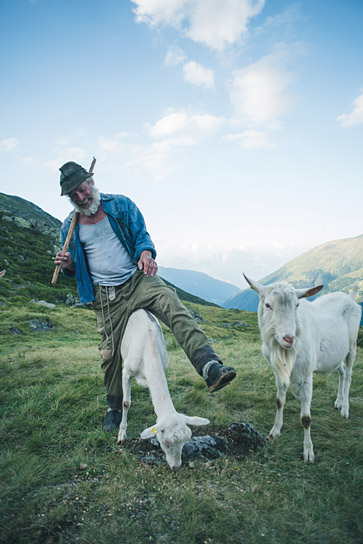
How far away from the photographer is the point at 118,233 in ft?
16.3

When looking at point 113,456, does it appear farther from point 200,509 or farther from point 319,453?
point 319,453

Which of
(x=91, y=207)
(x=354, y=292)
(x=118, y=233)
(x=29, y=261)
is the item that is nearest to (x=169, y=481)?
(x=118, y=233)

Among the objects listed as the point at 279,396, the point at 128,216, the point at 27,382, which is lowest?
the point at 27,382

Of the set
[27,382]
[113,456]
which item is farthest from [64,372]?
[113,456]

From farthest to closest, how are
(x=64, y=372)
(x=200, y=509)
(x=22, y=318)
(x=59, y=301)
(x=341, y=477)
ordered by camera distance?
(x=59, y=301) < (x=22, y=318) < (x=64, y=372) < (x=341, y=477) < (x=200, y=509)

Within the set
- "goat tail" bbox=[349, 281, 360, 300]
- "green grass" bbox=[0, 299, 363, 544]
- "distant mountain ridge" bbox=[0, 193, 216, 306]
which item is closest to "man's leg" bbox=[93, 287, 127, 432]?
"green grass" bbox=[0, 299, 363, 544]

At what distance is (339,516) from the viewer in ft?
9.34

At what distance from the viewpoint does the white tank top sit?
4.99 meters

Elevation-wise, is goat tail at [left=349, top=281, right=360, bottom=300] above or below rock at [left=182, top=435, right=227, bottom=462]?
above

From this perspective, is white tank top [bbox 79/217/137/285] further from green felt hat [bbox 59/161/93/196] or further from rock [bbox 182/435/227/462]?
rock [bbox 182/435/227/462]

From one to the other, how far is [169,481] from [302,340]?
259cm

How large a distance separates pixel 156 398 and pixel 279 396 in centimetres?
227

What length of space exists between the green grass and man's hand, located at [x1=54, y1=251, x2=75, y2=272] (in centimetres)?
245

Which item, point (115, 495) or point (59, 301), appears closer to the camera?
point (115, 495)
